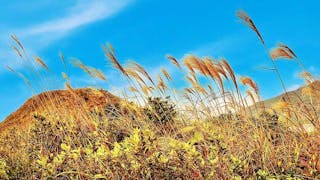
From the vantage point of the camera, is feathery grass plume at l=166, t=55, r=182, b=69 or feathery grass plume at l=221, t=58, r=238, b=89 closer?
feathery grass plume at l=221, t=58, r=238, b=89

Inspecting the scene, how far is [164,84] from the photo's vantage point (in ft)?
21.2

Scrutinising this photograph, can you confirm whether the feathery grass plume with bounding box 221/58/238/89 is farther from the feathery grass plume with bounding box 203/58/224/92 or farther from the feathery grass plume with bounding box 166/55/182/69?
the feathery grass plume with bounding box 166/55/182/69

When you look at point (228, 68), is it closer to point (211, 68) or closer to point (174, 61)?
point (211, 68)

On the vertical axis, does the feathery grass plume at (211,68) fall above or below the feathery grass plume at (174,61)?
below

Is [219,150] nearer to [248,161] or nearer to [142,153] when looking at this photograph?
[248,161]

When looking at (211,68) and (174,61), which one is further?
(174,61)

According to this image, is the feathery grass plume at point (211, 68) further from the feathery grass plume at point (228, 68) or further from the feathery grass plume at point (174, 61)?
the feathery grass plume at point (174, 61)

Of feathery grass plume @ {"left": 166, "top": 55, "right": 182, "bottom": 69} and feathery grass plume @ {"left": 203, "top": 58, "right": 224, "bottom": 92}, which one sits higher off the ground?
feathery grass plume @ {"left": 166, "top": 55, "right": 182, "bottom": 69}

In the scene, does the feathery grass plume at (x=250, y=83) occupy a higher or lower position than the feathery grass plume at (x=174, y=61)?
lower

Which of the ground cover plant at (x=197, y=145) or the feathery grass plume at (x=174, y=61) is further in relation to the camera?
the feathery grass plume at (x=174, y=61)

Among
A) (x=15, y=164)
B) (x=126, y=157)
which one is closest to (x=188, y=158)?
(x=126, y=157)

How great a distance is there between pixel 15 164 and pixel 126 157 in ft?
5.38

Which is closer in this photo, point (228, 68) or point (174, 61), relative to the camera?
point (228, 68)

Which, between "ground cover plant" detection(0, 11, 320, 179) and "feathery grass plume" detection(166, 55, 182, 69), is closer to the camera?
"ground cover plant" detection(0, 11, 320, 179)
